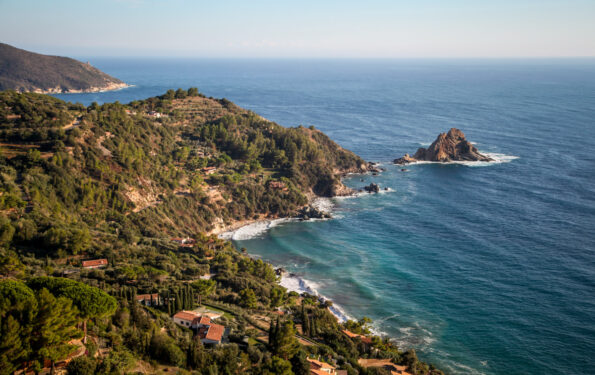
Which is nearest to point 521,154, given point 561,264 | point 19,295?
point 561,264

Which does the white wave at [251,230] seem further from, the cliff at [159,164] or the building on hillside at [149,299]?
the building on hillside at [149,299]

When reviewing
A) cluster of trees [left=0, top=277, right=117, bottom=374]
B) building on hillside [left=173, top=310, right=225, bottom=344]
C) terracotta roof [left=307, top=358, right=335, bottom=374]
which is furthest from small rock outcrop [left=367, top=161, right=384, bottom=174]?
cluster of trees [left=0, top=277, right=117, bottom=374]

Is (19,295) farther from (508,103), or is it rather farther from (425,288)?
(508,103)

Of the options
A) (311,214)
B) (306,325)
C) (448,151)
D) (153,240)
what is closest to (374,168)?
(448,151)

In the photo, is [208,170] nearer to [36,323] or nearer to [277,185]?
[277,185]

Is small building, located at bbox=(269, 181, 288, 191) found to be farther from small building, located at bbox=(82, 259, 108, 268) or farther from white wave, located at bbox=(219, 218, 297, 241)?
small building, located at bbox=(82, 259, 108, 268)
